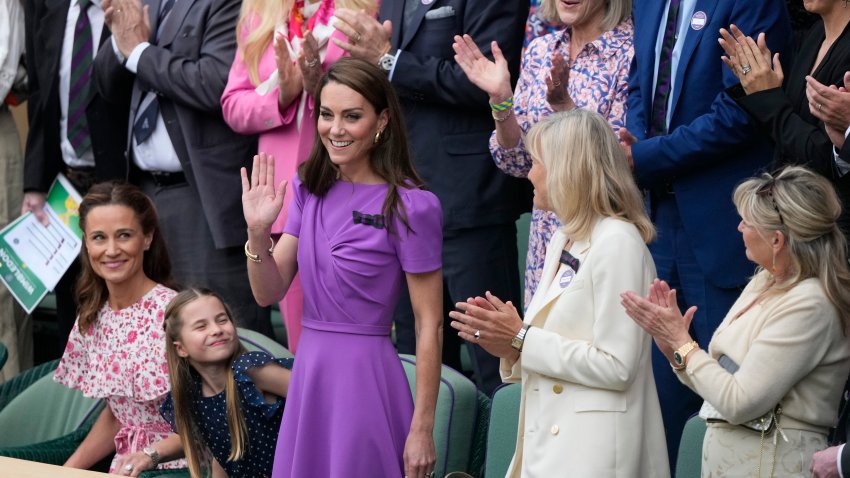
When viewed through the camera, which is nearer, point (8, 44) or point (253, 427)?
point (253, 427)

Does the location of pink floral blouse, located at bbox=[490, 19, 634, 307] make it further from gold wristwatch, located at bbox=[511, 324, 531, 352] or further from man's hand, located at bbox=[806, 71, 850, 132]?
gold wristwatch, located at bbox=[511, 324, 531, 352]

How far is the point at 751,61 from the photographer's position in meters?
4.07

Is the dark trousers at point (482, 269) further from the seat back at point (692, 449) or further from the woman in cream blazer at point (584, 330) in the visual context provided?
the woman in cream blazer at point (584, 330)

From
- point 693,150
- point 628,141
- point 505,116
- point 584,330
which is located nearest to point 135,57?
point 505,116

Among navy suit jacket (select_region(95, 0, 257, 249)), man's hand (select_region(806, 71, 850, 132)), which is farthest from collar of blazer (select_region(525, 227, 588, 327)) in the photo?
navy suit jacket (select_region(95, 0, 257, 249))

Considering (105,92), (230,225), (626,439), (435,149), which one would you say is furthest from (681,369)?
(105,92)

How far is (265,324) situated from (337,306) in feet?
6.64

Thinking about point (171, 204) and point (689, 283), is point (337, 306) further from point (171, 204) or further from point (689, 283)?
point (171, 204)

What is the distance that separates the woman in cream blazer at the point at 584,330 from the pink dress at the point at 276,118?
1.83 meters

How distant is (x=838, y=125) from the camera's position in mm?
3807

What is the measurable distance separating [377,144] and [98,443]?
5.52 feet

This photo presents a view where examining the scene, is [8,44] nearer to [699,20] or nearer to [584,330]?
[699,20]

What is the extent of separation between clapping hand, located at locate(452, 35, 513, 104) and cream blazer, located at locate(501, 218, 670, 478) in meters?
1.17

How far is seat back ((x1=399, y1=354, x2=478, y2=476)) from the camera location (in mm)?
4133
